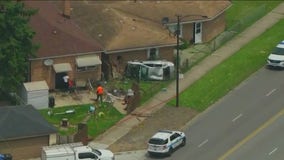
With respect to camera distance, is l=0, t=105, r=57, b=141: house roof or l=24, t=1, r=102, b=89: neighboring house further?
l=24, t=1, r=102, b=89: neighboring house

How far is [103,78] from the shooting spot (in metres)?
80.4

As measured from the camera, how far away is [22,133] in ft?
218

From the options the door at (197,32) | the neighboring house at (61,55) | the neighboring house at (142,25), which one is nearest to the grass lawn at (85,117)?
the neighboring house at (61,55)

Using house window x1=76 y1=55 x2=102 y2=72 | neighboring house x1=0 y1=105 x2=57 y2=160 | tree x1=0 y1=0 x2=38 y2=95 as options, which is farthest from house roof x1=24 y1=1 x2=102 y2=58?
neighboring house x1=0 y1=105 x2=57 y2=160

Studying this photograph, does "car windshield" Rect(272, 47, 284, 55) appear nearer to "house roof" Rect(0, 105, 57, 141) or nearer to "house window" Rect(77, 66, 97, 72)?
"house window" Rect(77, 66, 97, 72)

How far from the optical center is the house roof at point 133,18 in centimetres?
8181

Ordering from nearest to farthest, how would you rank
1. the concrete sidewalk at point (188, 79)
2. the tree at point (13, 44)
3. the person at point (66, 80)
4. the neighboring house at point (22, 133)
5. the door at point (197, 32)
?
the neighboring house at point (22, 133) < the concrete sidewalk at point (188, 79) < the tree at point (13, 44) < the person at point (66, 80) < the door at point (197, 32)

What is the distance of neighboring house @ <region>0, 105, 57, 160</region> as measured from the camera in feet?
218

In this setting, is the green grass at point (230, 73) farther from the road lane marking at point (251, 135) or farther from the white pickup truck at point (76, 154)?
the white pickup truck at point (76, 154)

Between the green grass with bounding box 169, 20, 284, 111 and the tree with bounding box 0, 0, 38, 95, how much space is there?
40.8 ft

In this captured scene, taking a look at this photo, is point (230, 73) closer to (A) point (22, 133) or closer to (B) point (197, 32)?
(B) point (197, 32)

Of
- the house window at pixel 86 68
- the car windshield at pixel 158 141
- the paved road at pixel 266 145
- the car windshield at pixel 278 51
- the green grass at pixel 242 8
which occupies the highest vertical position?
the green grass at pixel 242 8

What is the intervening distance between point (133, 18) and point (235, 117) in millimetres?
17873

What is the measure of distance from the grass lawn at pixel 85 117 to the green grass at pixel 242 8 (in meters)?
24.7
